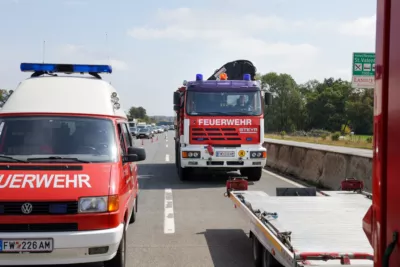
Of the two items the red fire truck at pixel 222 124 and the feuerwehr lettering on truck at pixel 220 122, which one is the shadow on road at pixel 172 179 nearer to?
the red fire truck at pixel 222 124

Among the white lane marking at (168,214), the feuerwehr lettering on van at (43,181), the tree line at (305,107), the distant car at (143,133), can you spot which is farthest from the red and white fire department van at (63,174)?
the tree line at (305,107)

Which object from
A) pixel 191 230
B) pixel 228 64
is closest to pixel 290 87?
pixel 228 64

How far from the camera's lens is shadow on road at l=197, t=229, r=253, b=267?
244 inches

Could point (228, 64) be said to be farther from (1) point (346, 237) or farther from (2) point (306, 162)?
(1) point (346, 237)

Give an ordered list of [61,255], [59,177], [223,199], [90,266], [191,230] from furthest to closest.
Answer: [223,199]
[191,230]
[90,266]
[59,177]
[61,255]

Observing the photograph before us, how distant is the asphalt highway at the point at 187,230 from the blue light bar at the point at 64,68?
8.73 feet

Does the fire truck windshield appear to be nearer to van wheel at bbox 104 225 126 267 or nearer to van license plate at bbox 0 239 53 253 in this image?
van wheel at bbox 104 225 126 267

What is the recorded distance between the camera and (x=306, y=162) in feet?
49.3

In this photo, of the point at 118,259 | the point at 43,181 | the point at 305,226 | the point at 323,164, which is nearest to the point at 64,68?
the point at 43,181

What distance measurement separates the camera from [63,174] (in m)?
5.28

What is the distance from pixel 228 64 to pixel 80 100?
10921 millimetres

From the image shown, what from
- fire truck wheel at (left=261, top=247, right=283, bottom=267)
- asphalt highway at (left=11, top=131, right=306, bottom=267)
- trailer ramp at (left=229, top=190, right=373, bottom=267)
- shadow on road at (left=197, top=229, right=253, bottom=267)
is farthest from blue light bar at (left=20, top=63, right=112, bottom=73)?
fire truck wheel at (left=261, top=247, right=283, bottom=267)

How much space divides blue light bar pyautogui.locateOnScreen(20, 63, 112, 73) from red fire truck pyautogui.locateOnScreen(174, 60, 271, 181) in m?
5.76

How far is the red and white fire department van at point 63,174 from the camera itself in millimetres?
4824
